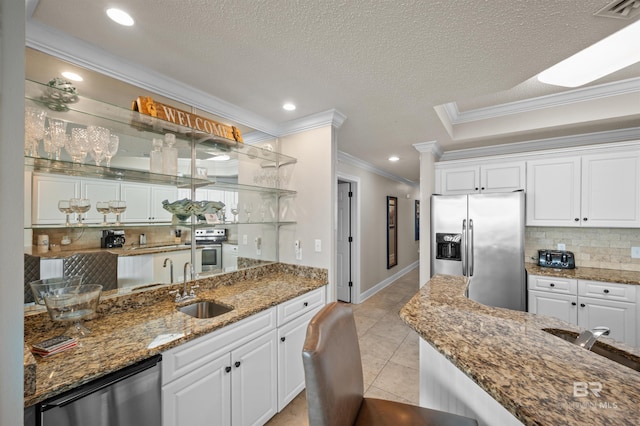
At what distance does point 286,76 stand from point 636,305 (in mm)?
3737

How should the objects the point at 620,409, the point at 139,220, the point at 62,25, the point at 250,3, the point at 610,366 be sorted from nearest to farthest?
the point at 620,409 → the point at 610,366 → the point at 250,3 → the point at 62,25 → the point at 139,220

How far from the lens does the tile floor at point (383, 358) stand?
2054 mm

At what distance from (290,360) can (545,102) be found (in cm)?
358

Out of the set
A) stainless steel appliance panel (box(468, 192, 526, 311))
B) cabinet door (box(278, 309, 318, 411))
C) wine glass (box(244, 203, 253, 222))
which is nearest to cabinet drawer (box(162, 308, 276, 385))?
cabinet door (box(278, 309, 318, 411))

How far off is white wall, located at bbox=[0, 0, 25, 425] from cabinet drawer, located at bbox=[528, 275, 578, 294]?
12.4 feet

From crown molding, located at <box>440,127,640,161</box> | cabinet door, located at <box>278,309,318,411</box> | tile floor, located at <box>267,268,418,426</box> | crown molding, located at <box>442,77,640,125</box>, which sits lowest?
tile floor, located at <box>267,268,418,426</box>

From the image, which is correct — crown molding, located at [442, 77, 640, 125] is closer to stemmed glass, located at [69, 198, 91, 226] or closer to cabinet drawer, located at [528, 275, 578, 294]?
cabinet drawer, located at [528, 275, 578, 294]

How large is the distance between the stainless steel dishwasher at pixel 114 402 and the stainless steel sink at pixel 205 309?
636 mm

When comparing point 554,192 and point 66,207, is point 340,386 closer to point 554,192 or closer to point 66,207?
point 66,207

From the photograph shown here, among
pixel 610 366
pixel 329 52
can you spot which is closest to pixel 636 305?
pixel 610 366

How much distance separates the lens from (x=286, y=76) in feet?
6.03

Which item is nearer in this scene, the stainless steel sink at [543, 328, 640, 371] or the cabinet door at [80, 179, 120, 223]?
the stainless steel sink at [543, 328, 640, 371]

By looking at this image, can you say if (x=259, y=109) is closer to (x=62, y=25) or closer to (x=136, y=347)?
(x=62, y=25)

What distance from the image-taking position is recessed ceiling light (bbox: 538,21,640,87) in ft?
5.89
